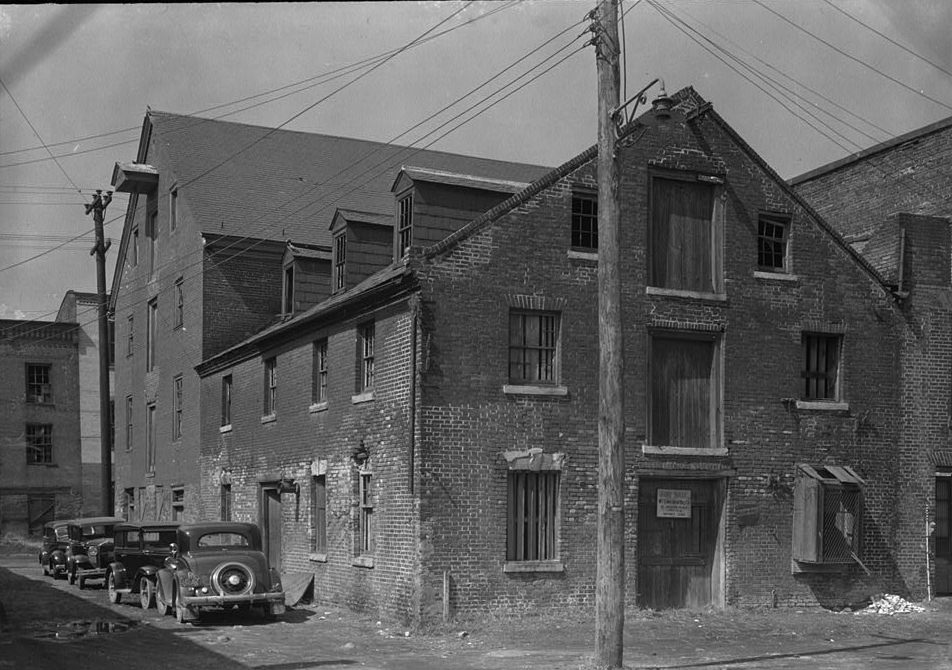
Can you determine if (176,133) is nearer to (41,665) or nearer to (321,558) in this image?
(321,558)

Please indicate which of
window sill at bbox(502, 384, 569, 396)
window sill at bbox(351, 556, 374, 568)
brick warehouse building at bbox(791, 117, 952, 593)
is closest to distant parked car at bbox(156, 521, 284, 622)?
window sill at bbox(351, 556, 374, 568)

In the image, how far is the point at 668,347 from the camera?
22.2 metres

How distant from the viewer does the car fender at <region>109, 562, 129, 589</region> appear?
79.2 feet

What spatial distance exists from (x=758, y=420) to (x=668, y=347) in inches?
88.6

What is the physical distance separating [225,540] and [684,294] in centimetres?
989

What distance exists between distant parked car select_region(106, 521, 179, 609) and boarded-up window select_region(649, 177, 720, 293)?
36.3ft

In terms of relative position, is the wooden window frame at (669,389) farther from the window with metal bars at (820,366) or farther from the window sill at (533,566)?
the window sill at (533,566)

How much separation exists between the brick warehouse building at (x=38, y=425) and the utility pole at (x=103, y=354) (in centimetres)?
1417

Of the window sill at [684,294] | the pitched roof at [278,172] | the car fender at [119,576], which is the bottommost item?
the car fender at [119,576]

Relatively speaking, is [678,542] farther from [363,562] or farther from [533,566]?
[363,562]

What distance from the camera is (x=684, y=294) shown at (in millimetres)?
22078

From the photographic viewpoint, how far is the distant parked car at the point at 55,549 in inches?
1229

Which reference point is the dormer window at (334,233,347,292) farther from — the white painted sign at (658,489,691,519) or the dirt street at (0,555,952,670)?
the white painted sign at (658,489,691,519)

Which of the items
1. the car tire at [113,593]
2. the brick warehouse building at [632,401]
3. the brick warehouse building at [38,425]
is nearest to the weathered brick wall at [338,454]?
the brick warehouse building at [632,401]
